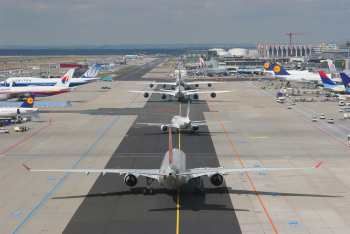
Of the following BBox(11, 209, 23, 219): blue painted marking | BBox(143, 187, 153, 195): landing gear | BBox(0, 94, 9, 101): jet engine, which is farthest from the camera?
BBox(0, 94, 9, 101): jet engine

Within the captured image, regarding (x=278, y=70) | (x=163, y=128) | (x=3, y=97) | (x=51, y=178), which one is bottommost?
(x=3, y=97)

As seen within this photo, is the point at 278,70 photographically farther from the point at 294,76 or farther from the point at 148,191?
the point at 148,191

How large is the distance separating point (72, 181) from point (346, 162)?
26641mm

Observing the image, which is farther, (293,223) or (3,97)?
(3,97)

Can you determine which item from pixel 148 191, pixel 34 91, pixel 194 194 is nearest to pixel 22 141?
pixel 148 191

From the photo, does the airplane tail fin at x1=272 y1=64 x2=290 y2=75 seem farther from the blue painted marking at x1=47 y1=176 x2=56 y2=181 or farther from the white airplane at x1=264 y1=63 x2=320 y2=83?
the blue painted marking at x1=47 y1=176 x2=56 y2=181

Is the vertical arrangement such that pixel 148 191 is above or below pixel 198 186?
below

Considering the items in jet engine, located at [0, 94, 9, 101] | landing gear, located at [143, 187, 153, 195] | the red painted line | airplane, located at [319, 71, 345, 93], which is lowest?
the red painted line

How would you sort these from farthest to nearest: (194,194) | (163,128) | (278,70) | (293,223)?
(278,70)
(163,128)
(194,194)
(293,223)

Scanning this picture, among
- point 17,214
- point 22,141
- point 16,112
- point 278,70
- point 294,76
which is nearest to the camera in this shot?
point 17,214

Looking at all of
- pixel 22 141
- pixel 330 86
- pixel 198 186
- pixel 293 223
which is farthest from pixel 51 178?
pixel 330 86

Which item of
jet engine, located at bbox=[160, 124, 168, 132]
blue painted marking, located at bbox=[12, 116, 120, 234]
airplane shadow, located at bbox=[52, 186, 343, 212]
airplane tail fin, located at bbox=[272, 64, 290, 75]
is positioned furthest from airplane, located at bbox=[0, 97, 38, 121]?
airplane tail fin, located at bbox=[272, 64, 290, 75]

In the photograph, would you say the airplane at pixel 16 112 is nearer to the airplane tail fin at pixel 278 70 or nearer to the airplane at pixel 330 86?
the airplane at pixel 330 86

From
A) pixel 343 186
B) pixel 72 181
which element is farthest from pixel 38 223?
pixel 343 186
